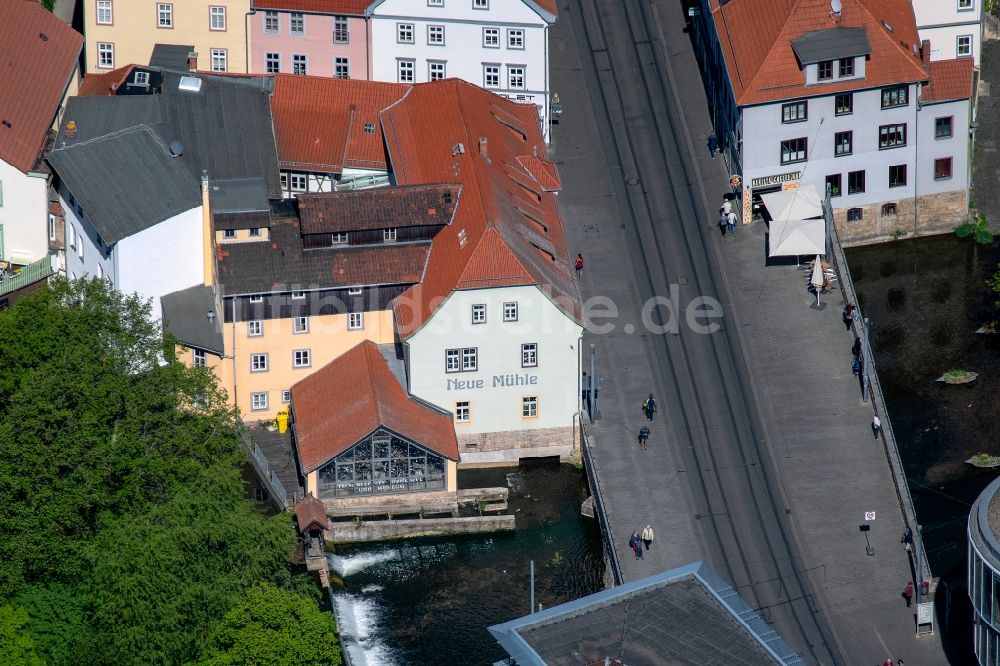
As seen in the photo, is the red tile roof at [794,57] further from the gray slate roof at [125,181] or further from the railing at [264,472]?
the railing at [264,472]

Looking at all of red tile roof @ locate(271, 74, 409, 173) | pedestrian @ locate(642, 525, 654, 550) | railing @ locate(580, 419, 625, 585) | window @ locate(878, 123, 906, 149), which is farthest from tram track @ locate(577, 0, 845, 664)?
red tile roof @ locate(271, 74, 409, 173)

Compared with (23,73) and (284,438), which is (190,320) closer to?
(284,438)

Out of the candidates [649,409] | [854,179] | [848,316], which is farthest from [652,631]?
[854,179]

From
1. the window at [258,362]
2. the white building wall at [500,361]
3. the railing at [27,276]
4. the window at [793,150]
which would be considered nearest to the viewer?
the white building wall at [500,361]

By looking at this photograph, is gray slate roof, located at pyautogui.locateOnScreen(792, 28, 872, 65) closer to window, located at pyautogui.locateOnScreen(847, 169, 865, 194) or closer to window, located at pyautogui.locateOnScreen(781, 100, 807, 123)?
window, located at pyautogui.locateOnScreen(781, 100, 807, 123)

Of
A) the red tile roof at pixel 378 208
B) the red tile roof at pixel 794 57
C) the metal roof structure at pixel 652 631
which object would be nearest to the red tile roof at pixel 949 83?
the red tile roof at pixel 794 57

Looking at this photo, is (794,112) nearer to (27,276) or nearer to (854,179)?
(854,179)

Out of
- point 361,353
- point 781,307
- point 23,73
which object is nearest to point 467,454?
point 361,353

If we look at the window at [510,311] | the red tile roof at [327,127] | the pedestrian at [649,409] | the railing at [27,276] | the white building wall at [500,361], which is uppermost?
the red tile roof at [327,127]
